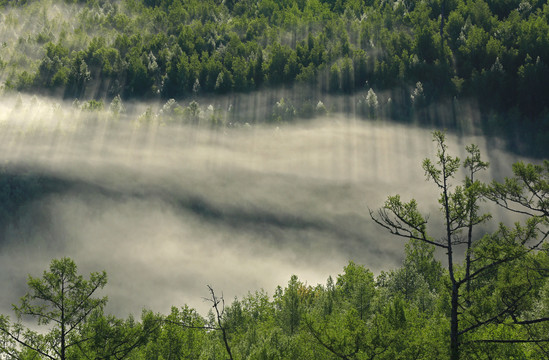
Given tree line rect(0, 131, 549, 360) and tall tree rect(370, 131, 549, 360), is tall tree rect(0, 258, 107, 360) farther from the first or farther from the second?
tall tree rect(370, 131, 549, 360)

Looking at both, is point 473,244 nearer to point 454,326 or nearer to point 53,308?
point 454,326

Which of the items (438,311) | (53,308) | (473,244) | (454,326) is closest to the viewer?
(454,326)

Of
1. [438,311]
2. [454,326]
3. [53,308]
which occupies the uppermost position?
[438,311]

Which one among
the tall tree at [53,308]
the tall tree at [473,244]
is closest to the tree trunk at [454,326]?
the tall tree at [473,244]

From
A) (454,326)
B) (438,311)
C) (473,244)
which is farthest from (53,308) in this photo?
(438,311)

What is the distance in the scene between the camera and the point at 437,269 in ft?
291

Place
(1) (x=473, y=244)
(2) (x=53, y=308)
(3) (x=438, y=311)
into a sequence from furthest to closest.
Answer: (3) (x=438, y=311) < (2) (x=53, y=308) < (1) (x=473, y=244)

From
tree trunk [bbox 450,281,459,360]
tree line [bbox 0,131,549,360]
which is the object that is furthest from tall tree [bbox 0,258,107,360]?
tree trunk [bbox 450,281,459,360]

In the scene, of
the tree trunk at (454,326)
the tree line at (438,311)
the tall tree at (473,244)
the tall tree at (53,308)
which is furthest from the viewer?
the tall tree at (53,308)

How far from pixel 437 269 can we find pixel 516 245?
68.1 metres

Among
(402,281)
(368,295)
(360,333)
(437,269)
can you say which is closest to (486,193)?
(360,333)

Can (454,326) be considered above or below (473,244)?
below

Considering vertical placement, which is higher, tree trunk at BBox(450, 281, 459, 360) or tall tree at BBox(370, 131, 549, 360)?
tall tree at BBox(370, 131, 549, 360)

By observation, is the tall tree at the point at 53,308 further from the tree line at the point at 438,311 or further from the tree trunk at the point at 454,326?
the tree trunk at the point at 454,326
